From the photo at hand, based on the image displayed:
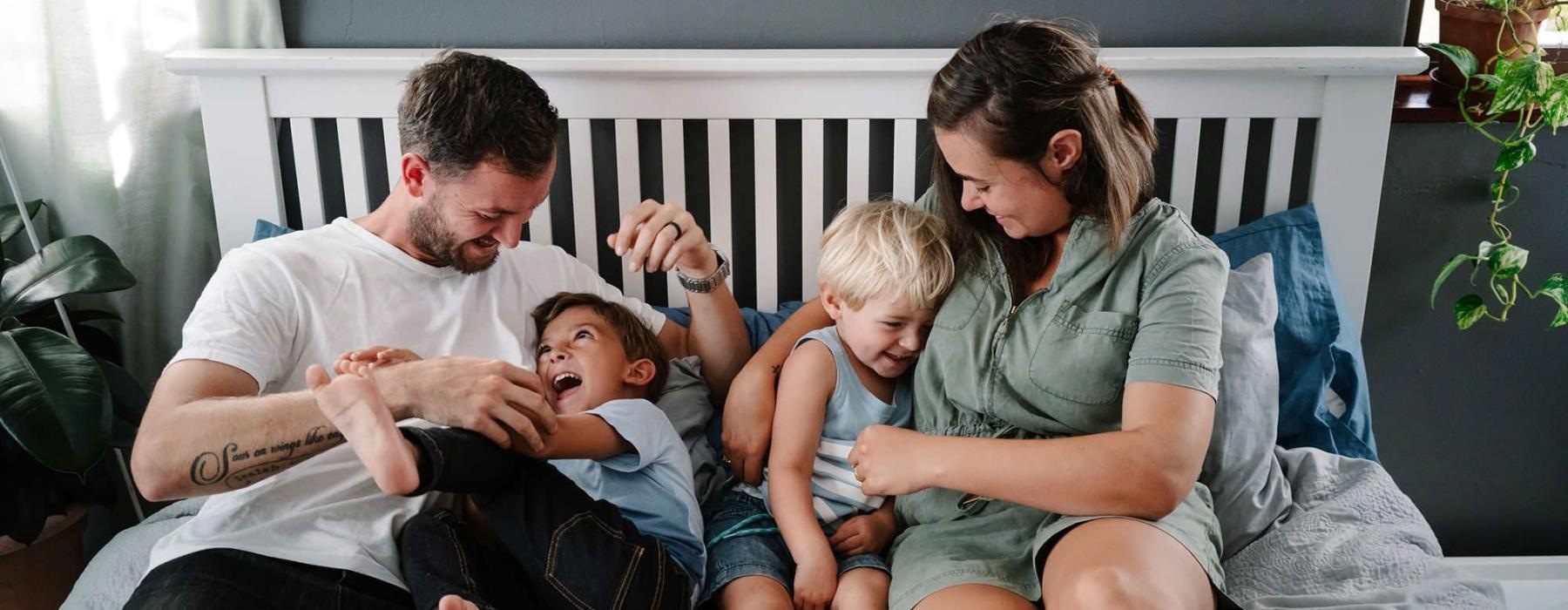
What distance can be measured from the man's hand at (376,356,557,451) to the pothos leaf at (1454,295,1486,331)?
1698mm

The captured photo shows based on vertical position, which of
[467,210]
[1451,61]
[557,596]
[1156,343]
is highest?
[1451,61]

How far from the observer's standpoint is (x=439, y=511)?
1579 mm

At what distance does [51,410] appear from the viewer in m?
1.72

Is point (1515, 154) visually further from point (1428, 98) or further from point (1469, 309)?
point (1469, 309)

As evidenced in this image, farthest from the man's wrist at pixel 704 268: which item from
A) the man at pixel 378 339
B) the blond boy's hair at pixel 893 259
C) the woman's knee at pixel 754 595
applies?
the woman's knee at pixel 754 595

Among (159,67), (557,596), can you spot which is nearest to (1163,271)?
(557,596)

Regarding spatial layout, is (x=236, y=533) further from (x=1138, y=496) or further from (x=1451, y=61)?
(x=1451, y=61)

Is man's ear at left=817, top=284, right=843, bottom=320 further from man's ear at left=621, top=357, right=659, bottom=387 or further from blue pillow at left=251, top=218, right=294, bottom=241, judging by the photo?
blue pillow at left=251, top=218, right=294, bottom=241

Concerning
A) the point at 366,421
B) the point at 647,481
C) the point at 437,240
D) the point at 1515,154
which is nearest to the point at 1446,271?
the point at 1515,154

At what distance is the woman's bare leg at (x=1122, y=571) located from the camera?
1.31 metres

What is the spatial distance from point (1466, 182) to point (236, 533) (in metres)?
2.18

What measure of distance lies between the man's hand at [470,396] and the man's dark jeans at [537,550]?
0.08 ft

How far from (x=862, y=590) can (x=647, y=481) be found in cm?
34

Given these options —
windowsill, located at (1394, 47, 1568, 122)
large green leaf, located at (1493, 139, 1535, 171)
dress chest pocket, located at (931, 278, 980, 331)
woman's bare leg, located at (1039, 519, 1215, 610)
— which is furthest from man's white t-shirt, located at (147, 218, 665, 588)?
large green leaf, located at (1493, 139, 1535, 171)
